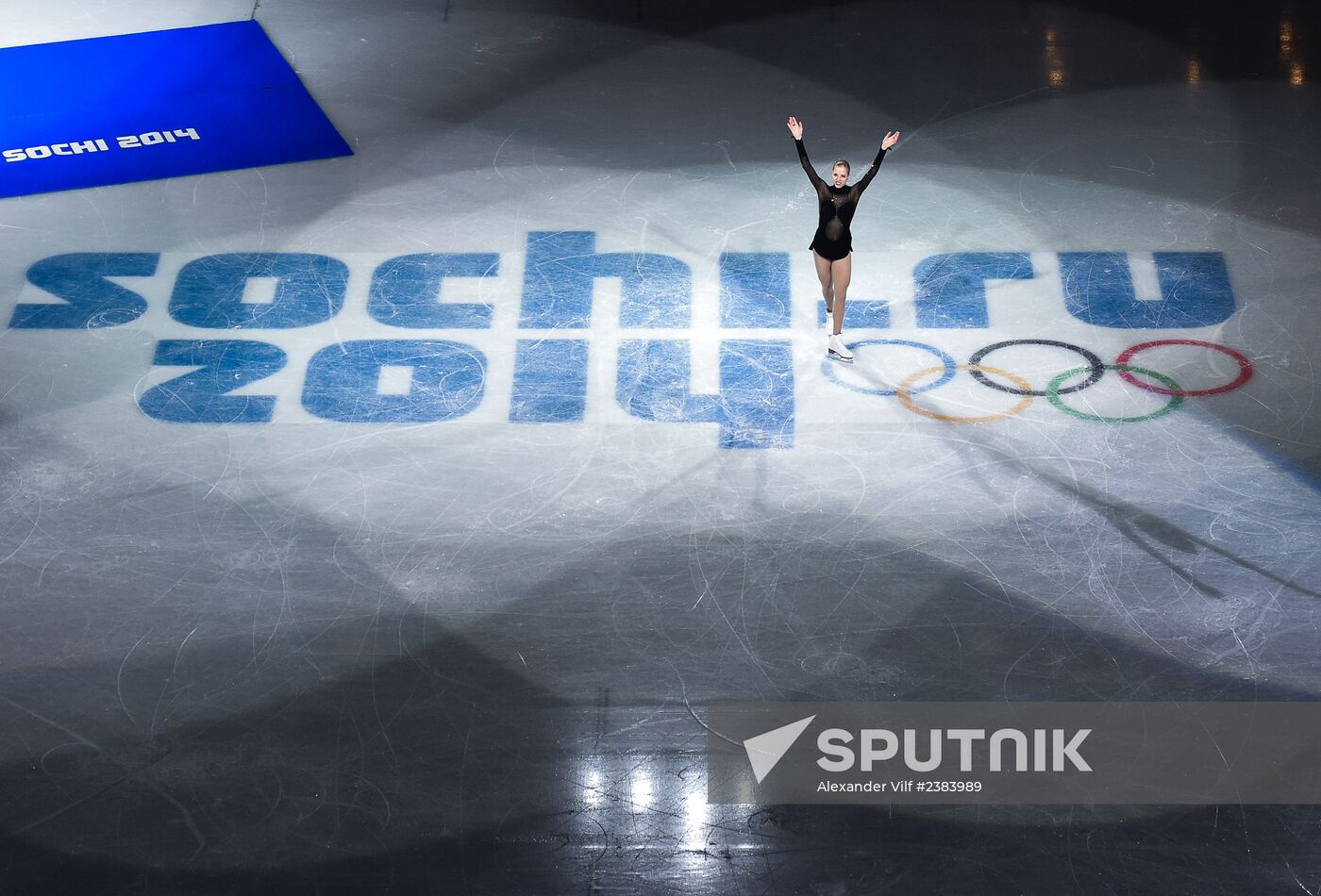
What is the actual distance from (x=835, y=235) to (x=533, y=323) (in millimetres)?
2310

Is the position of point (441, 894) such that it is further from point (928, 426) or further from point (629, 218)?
point (629, 218)

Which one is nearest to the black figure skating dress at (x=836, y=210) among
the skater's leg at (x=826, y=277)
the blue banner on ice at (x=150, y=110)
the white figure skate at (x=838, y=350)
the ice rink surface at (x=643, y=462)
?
the skater's leg at (x=826, y=277)

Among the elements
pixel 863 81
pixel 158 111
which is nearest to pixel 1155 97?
pixel 863 81

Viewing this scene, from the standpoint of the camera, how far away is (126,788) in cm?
745

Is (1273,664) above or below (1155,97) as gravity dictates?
below

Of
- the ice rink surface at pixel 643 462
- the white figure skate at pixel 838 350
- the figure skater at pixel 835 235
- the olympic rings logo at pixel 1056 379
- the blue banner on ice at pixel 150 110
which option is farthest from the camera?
the blue banner on ice at pixel 150 110

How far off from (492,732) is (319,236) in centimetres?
555

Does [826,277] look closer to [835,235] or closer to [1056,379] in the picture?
[835,235]

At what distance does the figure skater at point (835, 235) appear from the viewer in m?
10.3

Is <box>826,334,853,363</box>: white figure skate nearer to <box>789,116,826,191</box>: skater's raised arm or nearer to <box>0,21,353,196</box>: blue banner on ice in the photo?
<box>789,116,826,191</box>: skater's raised arm

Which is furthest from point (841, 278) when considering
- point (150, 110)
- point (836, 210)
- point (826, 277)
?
point (150, 110)

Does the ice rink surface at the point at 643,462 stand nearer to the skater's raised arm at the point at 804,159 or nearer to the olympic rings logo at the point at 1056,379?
the olympic rings logo at the point at 1056,379

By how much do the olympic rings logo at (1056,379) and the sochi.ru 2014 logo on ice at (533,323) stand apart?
0.8 inches

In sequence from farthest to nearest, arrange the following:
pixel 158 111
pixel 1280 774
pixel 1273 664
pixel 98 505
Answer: pixel 158 111, pixel 98 505, pixel 1273 664, pixel 1280 774
